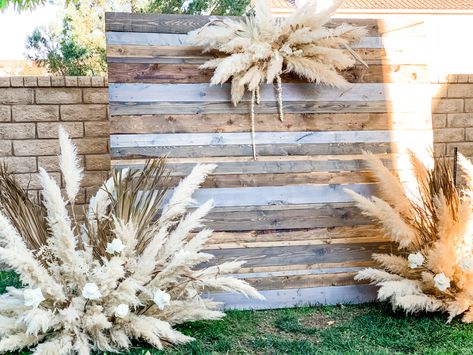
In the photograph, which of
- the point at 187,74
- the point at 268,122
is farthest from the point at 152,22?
the point at 268,122

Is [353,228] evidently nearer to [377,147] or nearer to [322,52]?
[377,147]

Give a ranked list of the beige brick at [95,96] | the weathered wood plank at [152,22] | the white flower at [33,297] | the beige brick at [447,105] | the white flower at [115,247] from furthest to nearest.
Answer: the beige brick at [447,105] → the beige brick at [95,96] → the weathered wood plank at [152,22] → the white flower at [115,247] → the white flower at [33,297]

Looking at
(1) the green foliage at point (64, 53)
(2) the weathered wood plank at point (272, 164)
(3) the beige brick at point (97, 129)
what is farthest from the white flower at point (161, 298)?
(1) the green foliage at point (64, 53)

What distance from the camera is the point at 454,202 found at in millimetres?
2725

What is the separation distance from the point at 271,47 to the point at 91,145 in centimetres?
165

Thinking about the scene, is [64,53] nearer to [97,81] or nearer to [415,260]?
[97,81]

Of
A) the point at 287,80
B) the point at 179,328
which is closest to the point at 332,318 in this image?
the point at 179,328

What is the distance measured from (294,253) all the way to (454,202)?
924 mm

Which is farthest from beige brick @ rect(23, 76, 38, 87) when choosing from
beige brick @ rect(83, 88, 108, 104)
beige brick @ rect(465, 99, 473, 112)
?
beige brick @ rect(465, 99, 473, 112)

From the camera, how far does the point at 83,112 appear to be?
383 centimetres

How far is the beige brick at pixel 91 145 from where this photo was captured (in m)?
3.83

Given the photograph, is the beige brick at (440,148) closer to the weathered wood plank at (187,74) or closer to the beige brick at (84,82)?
the weathered wood plank at (187,74)

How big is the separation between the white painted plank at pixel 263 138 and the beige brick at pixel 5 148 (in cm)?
135

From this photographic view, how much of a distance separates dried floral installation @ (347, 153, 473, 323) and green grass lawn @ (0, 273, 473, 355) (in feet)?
0.35
